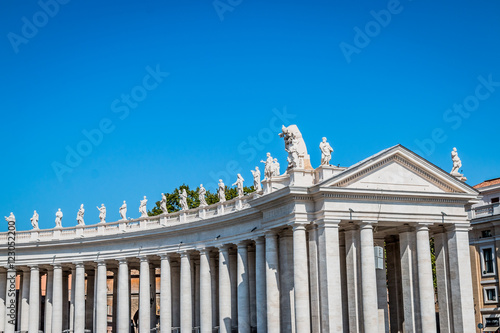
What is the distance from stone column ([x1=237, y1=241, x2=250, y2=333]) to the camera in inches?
2977

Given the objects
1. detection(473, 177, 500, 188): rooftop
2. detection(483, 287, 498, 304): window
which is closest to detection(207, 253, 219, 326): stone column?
detection(483, 287, 498, 304): window

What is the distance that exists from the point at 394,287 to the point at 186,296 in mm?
24471

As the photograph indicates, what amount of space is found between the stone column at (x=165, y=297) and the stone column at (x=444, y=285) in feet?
109

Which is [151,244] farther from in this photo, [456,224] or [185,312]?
[456,224]

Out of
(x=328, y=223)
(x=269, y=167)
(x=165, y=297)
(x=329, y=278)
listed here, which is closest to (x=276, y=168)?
(x=269, y=167)

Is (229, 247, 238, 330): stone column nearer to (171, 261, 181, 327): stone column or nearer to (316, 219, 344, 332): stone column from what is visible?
(171, 261, 181, 327): stone column

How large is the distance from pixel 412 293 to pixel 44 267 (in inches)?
2102

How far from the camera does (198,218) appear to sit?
3378 inches

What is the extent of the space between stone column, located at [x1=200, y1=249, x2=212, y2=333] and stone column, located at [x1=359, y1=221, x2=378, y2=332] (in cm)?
2235

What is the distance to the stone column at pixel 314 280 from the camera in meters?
65.2

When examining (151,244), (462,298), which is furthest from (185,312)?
(462,298)

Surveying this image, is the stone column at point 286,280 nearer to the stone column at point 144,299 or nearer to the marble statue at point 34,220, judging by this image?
the stone column at point 144,299

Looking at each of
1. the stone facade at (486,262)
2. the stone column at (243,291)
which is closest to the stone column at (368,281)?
the stone column at (243,291)

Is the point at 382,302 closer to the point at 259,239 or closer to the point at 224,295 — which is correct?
the point at 259,239
